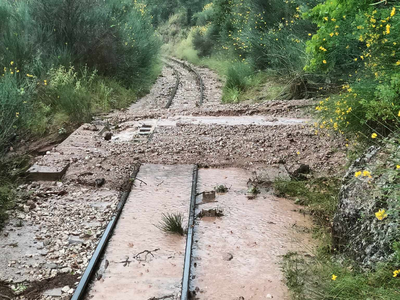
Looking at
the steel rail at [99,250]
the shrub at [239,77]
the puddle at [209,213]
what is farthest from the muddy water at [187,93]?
the puddle at [209,213]

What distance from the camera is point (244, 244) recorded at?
4.55 meters

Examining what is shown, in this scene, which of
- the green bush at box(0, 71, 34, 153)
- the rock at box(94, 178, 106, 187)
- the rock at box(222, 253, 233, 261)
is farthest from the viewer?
the green bush at box(0, 71, 34, 153)

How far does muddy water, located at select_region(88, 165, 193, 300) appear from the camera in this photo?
3830mm

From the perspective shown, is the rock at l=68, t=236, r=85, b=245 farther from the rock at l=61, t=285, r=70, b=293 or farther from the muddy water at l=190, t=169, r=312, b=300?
the muddy water at l=190, t=169, r=312, b=300

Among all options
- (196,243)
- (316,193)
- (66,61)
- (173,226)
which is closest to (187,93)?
(66,61)

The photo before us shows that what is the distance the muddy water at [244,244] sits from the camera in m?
3.84

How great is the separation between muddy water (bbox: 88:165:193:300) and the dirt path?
161 millimetres

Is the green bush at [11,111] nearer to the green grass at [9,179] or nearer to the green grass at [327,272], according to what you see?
the green grass at [9,179]

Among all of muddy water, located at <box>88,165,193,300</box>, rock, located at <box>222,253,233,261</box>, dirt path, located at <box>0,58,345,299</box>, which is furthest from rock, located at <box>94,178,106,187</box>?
rock, located at <box>222,253,233,261</box>

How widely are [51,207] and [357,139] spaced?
14.8ft

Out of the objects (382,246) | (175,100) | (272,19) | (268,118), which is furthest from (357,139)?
(272,19)

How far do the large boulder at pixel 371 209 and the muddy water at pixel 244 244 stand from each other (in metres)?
0.61

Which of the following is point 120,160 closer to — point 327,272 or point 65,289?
point 65,289

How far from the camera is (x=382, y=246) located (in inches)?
134
